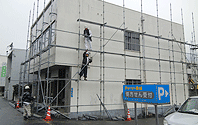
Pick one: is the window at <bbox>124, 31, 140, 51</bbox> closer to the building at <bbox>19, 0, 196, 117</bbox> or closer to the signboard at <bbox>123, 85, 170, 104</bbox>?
the building at <bbox>19, 0, 196, 117</bbox>

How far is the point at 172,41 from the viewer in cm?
1380

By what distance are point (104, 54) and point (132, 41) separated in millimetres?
2797

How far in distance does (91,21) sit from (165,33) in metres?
7.31

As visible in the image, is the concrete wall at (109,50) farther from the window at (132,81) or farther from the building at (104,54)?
the window at (132,81)

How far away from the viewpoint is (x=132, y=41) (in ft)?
39.6

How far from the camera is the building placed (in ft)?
30.6

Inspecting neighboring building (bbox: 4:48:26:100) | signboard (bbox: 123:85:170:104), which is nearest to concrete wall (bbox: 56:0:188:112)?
signboard (bbox: 123:85:170:104)

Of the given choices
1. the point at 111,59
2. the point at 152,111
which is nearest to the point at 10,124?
the point at 111,59

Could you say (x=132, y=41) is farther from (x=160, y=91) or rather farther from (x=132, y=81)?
(x=160, y=91)

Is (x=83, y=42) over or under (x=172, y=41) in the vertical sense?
under

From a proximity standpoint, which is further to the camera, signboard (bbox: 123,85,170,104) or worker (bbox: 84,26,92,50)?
worker (bbox: 84,26,92,50)

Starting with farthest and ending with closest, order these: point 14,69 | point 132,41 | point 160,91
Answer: point 14,69 → point 132,41 → point 160,91

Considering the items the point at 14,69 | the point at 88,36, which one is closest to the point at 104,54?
the point at 88,36

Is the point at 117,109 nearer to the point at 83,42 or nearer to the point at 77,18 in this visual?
the point at 83,42
